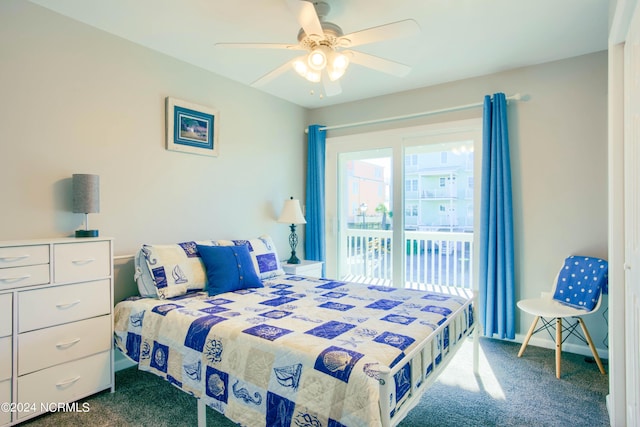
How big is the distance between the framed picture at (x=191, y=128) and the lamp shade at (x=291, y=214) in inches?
38.4

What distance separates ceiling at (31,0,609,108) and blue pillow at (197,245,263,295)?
150 cm

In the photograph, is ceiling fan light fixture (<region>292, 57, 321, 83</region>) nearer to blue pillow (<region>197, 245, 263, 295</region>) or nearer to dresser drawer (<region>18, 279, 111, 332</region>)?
blue pillow (<region>197, 245, 263, 295</region>)

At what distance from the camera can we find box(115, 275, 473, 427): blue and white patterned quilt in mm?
1460

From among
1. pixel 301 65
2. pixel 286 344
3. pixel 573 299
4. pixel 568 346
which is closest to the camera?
pixel 286 344

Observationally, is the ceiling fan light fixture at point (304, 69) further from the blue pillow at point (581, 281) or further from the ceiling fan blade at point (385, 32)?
the blue pillow at point (581, 281)

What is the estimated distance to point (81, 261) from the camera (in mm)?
2266

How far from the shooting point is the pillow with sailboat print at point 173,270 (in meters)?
2.56

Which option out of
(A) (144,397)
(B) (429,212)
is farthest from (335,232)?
(A) (144,397)

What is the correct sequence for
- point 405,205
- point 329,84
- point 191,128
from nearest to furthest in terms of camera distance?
point 329,84 → point 191,128 → point 405,205

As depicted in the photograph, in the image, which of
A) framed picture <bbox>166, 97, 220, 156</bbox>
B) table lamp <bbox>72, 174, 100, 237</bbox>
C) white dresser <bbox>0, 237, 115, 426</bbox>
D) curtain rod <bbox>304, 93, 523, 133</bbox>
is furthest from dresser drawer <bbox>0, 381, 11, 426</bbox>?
curtain rod <bbox>304, 93, 523, 133</bbox>

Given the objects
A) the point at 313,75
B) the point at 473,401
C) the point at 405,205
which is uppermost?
the point at 313,75

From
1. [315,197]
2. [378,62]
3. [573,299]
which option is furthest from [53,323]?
[573,299]

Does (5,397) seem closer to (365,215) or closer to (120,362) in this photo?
(120,362)

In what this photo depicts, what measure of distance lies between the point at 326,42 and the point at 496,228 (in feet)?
7.58
